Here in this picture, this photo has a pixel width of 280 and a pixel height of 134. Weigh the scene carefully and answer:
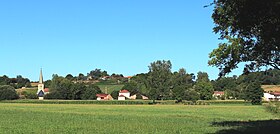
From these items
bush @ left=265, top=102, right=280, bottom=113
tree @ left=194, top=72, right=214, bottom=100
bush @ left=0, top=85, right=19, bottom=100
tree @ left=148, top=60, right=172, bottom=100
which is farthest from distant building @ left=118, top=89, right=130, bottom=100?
bush @ left=265, top=102, right=280, bottom=113

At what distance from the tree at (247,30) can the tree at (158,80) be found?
104 meters

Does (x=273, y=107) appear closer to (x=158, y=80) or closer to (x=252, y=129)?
(x=252, y=129)

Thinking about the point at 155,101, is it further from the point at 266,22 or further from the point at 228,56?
the point at 266,22

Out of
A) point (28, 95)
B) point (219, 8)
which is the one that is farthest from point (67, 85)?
Answer: point (219, 8)

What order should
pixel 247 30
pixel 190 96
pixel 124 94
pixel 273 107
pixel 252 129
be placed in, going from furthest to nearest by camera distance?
1. pixel 124 94
2. pixel 190 96
3. pixel 273 107
4. pixel 252 129
5. pixel 247 30

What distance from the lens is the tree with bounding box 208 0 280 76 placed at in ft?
40.9

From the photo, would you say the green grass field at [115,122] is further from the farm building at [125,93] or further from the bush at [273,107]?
the farm building at [125,93]

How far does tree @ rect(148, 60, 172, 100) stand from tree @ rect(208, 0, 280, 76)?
104075 millimetres

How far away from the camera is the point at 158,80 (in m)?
137

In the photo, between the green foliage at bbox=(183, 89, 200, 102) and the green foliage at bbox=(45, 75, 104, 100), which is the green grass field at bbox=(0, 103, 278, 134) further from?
the green foliage at bbox=(45, 75, 104, 100)

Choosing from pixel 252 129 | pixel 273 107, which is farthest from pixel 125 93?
pixel 252 129

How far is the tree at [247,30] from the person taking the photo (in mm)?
12457

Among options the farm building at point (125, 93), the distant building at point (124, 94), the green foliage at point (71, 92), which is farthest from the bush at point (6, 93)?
the farm building at point (125, 93)

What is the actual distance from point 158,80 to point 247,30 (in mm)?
122149
